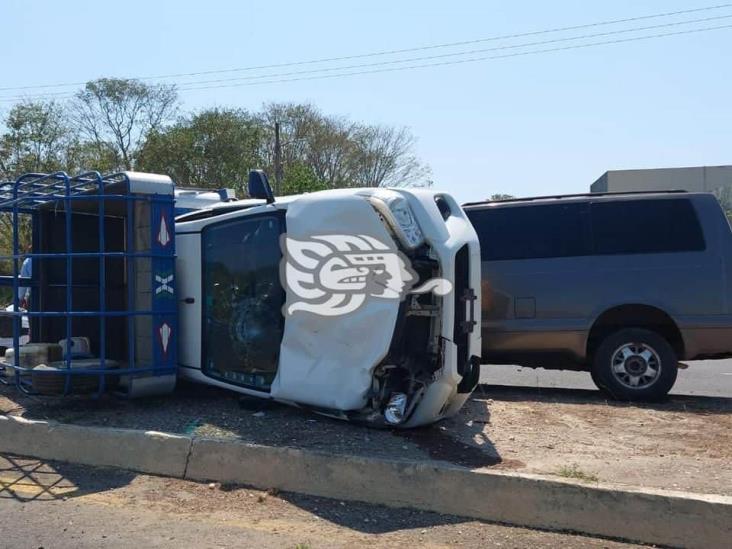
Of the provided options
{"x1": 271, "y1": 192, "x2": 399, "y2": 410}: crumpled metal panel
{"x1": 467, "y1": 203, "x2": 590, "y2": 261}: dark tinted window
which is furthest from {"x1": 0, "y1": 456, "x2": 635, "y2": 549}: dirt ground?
{"x1": 467, "y1": 203, "x2": 590, "y2": 261}: dark tinted window

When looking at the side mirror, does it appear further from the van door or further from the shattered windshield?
the van door

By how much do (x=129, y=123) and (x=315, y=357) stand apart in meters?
37.2

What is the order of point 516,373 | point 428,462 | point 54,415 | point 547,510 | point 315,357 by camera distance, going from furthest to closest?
point 516,373 → point 54,415 → point 315,357 → point 428,462 → point 547,510

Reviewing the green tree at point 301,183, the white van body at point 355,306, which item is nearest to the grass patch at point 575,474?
the white van body at point 355,306

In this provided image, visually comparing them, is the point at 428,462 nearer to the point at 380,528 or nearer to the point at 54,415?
the point at 380,528

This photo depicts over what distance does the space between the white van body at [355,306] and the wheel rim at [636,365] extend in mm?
2299

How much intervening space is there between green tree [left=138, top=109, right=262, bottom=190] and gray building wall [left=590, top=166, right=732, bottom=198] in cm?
2152

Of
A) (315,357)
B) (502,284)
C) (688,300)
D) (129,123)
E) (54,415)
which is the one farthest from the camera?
(129,123)

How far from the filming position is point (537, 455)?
5621mm

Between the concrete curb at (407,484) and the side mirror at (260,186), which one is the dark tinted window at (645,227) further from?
the concrete curb at (407,484)

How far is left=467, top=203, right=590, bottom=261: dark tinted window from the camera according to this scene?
8203mm

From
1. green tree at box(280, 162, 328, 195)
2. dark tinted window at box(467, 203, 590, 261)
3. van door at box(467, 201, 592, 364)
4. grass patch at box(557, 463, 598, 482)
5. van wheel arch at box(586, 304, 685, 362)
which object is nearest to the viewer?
grass patch at box(557, 463, 598, 482)

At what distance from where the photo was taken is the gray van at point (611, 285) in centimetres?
767

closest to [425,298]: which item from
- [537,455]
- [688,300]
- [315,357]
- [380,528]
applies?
[315,357]
